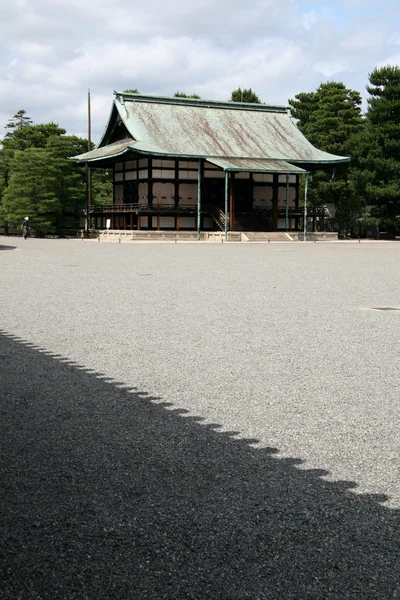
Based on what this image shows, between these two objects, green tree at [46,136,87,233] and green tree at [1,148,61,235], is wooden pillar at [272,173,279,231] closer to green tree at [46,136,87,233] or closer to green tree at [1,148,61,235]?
green tree at [46,136,87,233]

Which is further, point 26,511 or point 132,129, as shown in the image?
point 132,129

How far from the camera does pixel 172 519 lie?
3.27m

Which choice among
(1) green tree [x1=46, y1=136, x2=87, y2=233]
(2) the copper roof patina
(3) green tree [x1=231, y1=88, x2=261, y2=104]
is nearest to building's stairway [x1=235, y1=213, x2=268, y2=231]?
(2) the copper roof patina

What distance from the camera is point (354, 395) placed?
5605 millimetres

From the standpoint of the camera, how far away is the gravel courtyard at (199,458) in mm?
2811

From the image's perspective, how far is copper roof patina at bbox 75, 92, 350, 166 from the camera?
149ft

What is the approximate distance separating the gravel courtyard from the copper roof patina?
36708 mm

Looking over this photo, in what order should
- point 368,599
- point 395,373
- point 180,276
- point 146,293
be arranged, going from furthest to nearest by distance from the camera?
point 180,276 → point 146,293 → point 395,373 → point 368,599

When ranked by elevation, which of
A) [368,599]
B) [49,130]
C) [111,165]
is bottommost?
[368,599]

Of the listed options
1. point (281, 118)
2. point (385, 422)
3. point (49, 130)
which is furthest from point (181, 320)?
point (49, 130)

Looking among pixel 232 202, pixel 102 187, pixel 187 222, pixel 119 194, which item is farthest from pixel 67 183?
pixel 232 202

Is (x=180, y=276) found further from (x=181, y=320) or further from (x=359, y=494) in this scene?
(x=359, y=494)

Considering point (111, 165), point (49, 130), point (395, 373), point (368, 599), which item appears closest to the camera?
point (368, 599)

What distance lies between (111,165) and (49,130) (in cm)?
1119
